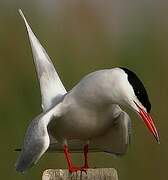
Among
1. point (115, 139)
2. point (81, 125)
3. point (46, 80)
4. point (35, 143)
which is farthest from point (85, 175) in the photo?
point (46, 80)

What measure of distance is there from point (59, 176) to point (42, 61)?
941mm

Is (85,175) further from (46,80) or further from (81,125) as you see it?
(46,80)

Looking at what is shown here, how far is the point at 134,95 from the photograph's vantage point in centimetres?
286

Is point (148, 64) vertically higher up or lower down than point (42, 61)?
lower down

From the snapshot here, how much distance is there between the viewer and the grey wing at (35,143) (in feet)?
9.05

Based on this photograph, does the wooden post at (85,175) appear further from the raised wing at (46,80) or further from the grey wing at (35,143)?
the raised wing at (46,80)

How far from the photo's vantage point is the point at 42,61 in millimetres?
3416

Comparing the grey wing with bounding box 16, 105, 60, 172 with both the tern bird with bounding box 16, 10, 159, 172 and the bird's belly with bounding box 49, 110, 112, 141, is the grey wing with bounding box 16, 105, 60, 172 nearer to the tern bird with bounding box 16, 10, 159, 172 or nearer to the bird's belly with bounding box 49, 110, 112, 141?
the tern bird with bounding box 16, 10, 159, 172

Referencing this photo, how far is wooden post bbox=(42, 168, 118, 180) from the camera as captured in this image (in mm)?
2533

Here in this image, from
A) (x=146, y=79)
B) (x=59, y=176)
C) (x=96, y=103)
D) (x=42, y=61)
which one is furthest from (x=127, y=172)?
(x=59, y=176)

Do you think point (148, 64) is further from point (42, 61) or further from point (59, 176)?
point (59, 176)

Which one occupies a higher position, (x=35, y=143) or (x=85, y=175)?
(x=35, y=143)

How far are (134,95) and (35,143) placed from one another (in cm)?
40

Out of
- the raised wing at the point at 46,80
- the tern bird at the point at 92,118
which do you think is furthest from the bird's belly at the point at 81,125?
the raised wing at the point at 46,80
